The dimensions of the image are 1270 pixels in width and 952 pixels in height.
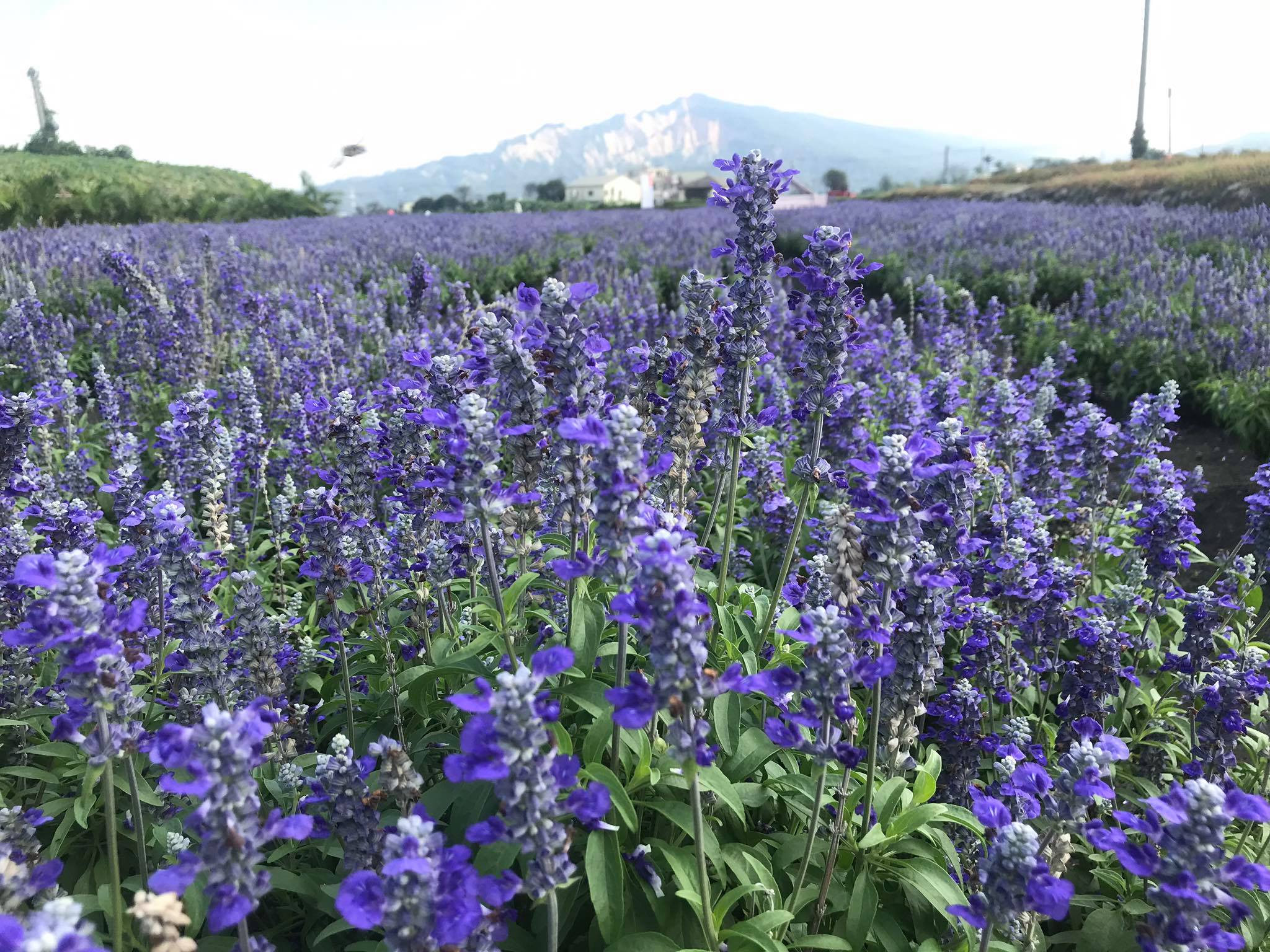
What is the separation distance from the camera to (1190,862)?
82.0 inches

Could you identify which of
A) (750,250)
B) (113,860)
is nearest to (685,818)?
(113,860)

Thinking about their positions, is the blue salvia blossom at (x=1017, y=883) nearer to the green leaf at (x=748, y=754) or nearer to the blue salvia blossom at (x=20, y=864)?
the green leaf at (x=748, y=754)

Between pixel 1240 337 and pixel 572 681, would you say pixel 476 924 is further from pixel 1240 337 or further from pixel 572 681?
pixel 1240 337

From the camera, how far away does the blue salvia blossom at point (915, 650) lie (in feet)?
9.68

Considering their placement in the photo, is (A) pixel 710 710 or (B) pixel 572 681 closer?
(B) pixel 572 681

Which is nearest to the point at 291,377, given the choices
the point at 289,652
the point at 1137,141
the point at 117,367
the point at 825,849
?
the point at 117,367

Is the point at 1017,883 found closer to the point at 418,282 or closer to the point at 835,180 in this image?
the point at 418,282

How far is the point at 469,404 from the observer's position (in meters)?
2.40

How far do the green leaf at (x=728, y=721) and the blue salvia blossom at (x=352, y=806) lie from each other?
1.37 meters

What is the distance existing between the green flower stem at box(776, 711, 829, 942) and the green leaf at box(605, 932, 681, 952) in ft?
1.39

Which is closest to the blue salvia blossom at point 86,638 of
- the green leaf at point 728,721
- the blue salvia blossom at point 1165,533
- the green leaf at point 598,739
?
the green leaf at point 598,739

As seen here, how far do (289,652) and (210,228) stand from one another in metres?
26.8

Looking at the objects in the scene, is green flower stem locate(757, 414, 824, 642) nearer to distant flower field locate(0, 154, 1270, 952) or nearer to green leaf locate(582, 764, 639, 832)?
distant flower field locate(0, 154, 1270, 952)

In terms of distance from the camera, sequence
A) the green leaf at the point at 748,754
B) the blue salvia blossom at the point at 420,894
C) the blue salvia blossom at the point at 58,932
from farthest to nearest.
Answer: the green leaf at the point at 748,754
the blue salvia blossom at the point at 420,894
the blue salvia blossom at the point at 58,932
